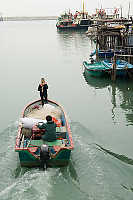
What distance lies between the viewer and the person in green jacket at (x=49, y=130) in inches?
373

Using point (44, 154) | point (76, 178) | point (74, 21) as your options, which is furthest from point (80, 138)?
point (74, 21)

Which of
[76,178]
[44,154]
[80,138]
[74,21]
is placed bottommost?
[76,178]

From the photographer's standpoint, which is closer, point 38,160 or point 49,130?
point 38,160

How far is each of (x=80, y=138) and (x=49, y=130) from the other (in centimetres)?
337

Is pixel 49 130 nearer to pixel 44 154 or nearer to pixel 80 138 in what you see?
pixel 44 154

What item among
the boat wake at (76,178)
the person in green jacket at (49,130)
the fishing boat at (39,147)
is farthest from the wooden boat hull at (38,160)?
the person in green jacket at (49,130)

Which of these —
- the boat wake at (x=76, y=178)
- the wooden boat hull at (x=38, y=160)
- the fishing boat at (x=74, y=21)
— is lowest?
the boat wake at (x=76, y=178)

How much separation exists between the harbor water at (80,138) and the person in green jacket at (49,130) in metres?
1.18

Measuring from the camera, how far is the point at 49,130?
959cm

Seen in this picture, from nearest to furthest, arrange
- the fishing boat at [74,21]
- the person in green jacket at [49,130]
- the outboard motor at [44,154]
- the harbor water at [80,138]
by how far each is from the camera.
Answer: the harbor water at [80,138] → the outboard motor at [44,154] → the person in green jacket at [49,130] → the fishing boat at [74,21]

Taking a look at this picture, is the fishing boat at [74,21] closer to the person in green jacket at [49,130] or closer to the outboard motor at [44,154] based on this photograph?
the person in green jacket at [49,130]

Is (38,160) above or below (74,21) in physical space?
below

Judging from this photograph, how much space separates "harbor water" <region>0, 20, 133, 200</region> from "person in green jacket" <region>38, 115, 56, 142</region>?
1.18 metres

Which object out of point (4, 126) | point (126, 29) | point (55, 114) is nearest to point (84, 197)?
point (55, 114)
